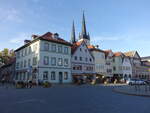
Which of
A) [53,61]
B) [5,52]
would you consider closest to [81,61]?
[53,61]

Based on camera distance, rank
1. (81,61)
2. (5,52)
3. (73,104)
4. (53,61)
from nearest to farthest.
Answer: (73,104), (53,61), (81,61), (5,52)

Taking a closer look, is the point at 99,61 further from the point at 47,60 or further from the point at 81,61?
the point at 47,60

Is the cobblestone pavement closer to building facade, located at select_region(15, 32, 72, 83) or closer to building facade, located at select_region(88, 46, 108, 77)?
building facade, located at select_region(15, 32, 72, 83)

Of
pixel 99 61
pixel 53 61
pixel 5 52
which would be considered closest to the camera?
pixel 53 61

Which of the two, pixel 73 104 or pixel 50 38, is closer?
pixel 73 104

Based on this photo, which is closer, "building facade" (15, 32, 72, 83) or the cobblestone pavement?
the cobblestone pavement

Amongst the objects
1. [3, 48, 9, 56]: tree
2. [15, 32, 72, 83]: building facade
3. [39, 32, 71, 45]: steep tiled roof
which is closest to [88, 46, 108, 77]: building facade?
[15, 32, 72, 83]: building facade

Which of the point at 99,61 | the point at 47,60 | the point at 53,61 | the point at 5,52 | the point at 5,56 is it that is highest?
the point at 5,52

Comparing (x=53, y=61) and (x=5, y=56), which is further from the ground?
(x=5, y=56)

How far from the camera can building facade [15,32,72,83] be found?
119 feet

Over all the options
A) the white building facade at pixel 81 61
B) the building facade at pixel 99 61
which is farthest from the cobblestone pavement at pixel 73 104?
the building facade at pixel 99 61

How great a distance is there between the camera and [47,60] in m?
37.3

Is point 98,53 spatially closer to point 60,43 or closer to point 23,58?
point 60,43

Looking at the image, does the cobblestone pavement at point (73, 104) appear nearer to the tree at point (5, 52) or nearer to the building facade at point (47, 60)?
the building facade at point (47, 60)
